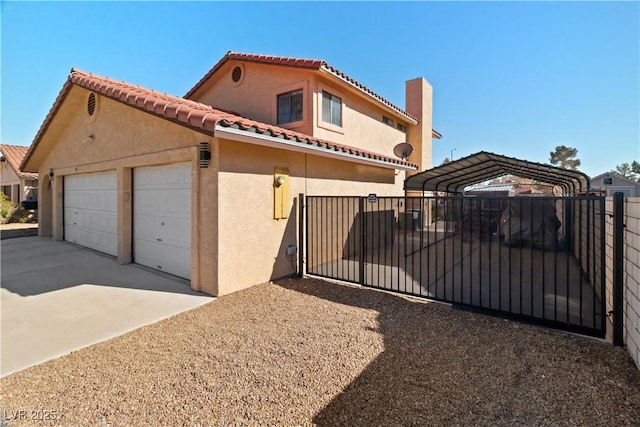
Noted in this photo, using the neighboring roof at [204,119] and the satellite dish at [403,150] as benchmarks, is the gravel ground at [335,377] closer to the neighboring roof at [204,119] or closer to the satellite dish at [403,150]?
the neighboring roof at [204,119]

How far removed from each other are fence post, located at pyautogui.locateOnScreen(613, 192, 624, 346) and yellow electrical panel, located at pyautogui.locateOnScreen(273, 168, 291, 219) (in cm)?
639

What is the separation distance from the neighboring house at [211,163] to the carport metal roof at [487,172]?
1.44 meters

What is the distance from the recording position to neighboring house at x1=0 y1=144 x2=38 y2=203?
85.3 ft

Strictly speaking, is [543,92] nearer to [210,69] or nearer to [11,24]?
[210,69]

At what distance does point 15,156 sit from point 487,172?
3783 centimetres

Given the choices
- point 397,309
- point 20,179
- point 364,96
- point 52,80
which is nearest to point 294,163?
point 397,309

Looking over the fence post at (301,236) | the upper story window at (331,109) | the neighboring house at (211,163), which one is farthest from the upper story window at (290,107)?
the fence post at (301,236)

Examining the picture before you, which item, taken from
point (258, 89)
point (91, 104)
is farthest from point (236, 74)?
point (91, 104)

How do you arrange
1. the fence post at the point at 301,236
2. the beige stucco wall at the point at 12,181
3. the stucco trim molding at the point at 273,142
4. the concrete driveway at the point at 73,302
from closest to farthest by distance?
1. the concrete driveway at the point at 73,302
2. the stucco trim molding at the point at 273,142
3. the fence post at the point at 301,236
4. the beige stucco wall at the point at 12,181

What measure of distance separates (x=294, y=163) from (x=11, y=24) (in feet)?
28.4

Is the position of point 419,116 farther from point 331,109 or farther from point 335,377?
point 335,377

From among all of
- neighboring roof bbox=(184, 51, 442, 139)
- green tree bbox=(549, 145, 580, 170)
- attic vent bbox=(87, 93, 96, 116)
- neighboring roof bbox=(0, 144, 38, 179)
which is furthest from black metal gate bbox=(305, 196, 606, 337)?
green tree bbox=(549, 145, 580, 170)

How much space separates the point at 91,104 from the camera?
34.4 feet

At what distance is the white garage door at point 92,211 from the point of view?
34.2 ft
